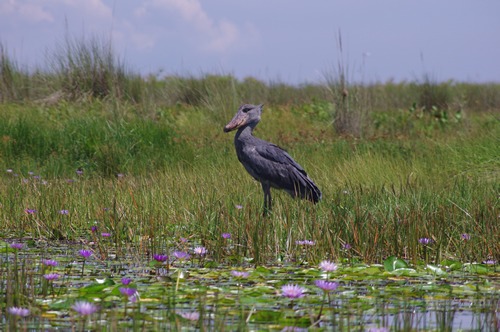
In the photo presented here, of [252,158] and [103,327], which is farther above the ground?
[252,158]

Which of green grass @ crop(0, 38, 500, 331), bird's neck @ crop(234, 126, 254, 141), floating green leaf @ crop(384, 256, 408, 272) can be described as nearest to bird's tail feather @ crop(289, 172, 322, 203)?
green grass @ crop(0, 38, 500, 331)

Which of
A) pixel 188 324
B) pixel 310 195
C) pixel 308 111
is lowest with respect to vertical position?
pixel 188 324

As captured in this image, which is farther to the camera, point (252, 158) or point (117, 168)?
point (117, 168)

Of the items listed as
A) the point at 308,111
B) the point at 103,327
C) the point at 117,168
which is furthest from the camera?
the point at 308,111

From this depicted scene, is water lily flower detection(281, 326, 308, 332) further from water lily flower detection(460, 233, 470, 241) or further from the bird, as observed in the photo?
the bird

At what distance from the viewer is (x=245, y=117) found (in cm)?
726

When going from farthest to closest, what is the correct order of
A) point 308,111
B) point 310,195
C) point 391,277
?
1. point 308,111
2. point 310,195
3. point 391,277

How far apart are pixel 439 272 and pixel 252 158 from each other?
2.92m

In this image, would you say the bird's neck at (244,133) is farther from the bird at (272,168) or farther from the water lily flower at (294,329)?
the water lily flower at (294,329)

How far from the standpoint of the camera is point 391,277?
14.2 ft

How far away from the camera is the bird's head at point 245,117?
23.6 ft

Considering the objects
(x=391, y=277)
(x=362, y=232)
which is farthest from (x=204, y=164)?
(x=391, y=277)

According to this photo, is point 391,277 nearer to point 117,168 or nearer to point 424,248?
point 424,248

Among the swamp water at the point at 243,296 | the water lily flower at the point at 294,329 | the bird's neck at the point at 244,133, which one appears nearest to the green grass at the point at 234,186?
the swamp water at the point at 243,296
